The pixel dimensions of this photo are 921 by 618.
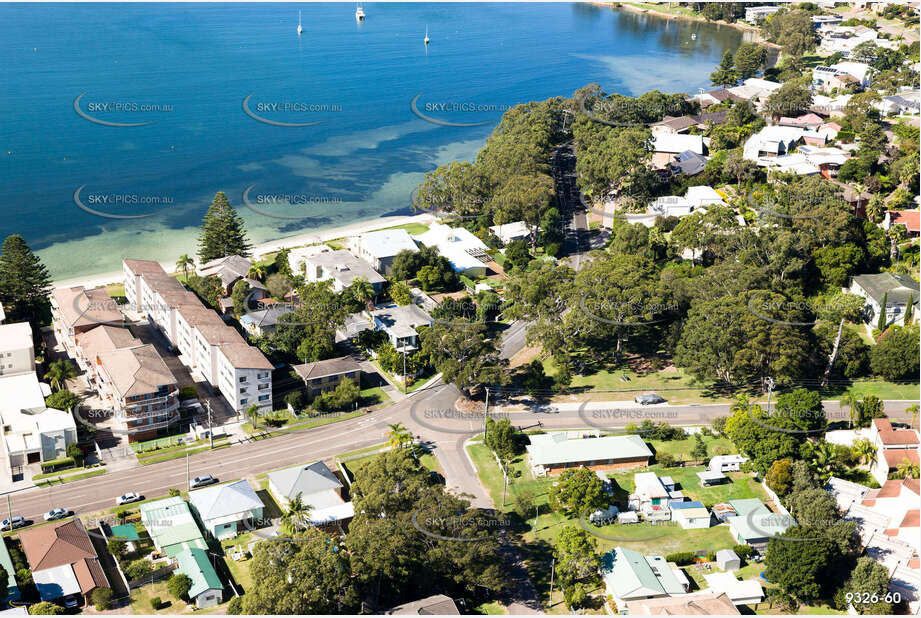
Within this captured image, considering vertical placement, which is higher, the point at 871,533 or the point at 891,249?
the point at 891,249

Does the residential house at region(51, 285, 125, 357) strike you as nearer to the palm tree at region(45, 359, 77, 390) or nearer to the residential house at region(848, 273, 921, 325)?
the palm tree at region(45, 359, 77, 390)

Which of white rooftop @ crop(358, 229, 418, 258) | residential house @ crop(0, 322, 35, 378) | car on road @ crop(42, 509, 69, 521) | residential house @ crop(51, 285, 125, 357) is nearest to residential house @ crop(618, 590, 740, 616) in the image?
car on road @ crop(42, 509, 69, 521)

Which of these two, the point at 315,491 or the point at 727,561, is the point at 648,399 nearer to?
the point at 727,561

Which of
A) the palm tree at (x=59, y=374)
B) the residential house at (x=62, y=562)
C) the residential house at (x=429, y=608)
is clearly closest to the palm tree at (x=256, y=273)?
the palm tree at (x=59, y=374)

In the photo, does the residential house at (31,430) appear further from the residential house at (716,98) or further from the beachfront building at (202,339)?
the residential house at (716,98)

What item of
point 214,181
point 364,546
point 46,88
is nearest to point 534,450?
point 364,546

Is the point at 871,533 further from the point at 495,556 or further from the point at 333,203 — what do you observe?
the point at 333,203
